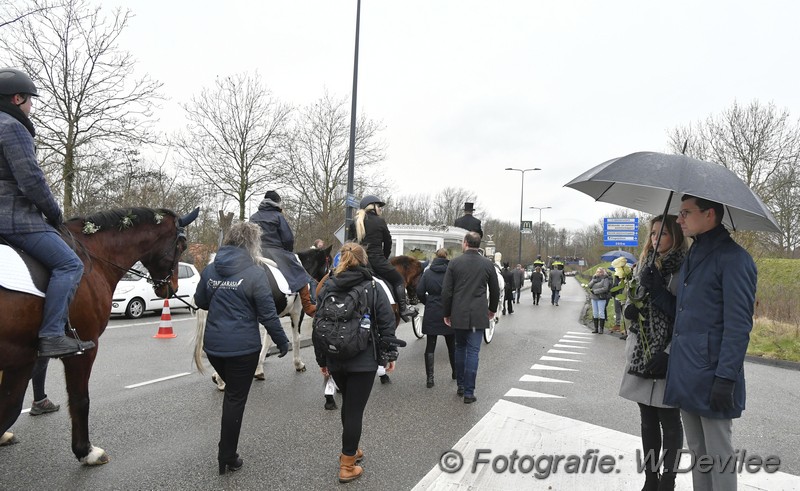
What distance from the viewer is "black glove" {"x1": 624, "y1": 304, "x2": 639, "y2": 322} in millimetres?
3236

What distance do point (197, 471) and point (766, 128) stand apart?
1009 inches

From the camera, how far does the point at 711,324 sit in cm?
269

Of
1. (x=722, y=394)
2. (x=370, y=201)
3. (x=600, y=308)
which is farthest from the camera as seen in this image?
(x=600, y=308)

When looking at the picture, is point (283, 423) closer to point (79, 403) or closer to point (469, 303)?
point (79, 403)

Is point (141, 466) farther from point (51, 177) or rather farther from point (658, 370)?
point (51, 177)

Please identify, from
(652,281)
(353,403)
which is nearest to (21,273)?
(353,403)

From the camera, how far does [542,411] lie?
5.53 meters

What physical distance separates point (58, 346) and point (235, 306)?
1163 millimetres

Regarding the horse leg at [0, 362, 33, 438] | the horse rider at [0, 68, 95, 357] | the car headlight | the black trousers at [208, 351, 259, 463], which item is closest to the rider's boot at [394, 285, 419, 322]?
the black trousers at [208, 351, 259, 463]

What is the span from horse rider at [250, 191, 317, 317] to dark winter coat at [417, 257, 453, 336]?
5.84ft

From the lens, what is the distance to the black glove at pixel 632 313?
10.6 feet

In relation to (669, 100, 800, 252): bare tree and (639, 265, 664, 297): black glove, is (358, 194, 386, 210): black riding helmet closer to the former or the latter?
(639, 265, 664, 297): black glove

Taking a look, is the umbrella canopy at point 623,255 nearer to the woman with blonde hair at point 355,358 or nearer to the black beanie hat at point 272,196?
the woman with blonde hair at point 355,358

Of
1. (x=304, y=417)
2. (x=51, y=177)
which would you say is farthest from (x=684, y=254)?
(x=51, y=177)
